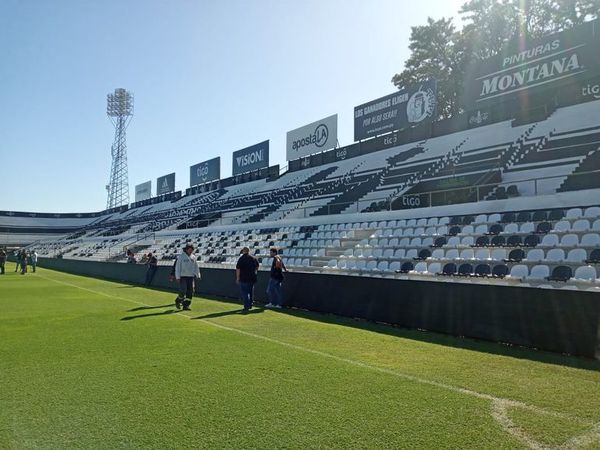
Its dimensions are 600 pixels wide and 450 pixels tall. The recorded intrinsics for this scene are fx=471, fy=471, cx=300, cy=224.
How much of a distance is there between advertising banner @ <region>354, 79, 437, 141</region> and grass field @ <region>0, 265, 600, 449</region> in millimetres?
21696

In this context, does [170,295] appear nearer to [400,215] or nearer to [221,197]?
[400,215]

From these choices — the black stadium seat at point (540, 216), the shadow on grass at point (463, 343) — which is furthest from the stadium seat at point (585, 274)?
the black stadium seat at point (540, 216)

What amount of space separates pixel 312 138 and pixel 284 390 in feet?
106

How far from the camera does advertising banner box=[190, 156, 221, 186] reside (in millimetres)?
50250

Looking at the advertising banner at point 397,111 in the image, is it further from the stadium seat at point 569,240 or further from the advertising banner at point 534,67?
the stadium seat at point 569,240

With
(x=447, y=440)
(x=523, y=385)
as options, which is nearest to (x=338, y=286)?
(x=523, y=385)

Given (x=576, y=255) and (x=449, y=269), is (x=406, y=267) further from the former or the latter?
(x=576, y=255)

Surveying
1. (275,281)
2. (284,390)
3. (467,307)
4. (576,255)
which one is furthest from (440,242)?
(284,390)

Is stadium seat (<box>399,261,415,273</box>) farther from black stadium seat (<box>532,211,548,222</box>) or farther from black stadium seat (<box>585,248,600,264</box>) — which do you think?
black stadium seat (<box>585,248,600,264</box>)

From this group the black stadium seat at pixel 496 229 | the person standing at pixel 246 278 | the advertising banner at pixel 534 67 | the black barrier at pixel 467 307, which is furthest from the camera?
the advertising banner at pixel 534 67

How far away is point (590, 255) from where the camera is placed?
10086 millimetres

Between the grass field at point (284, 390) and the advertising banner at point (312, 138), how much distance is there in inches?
1062

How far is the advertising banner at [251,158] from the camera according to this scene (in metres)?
43.0

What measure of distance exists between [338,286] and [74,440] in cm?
791
